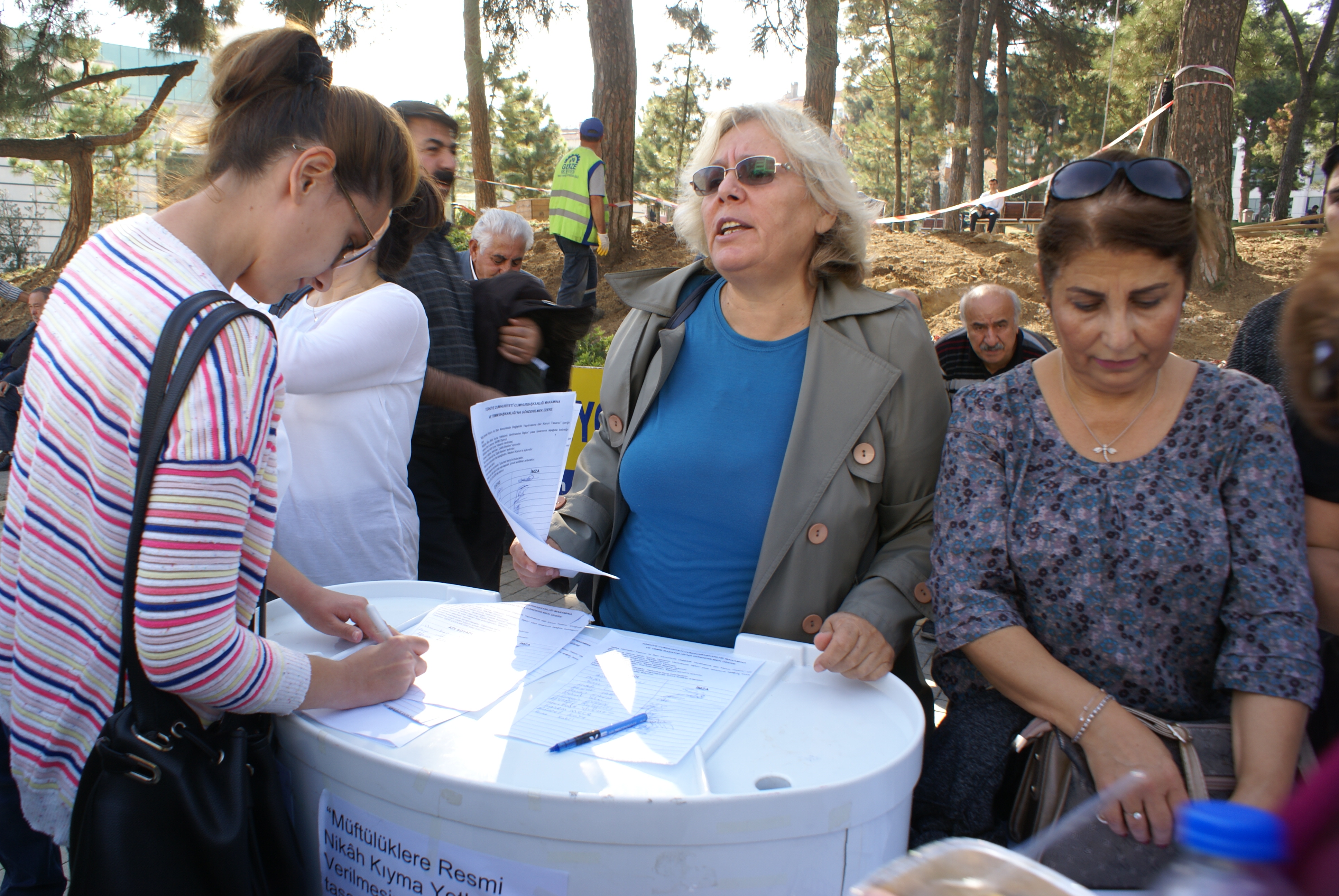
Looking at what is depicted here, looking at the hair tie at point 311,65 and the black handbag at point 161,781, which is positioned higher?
the hair tie at point 311,65

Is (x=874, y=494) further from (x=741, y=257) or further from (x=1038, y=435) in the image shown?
(x=741, y=257)

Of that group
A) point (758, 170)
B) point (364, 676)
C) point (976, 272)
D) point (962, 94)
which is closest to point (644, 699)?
point (364, 676)

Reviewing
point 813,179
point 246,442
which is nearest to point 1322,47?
point 813,179

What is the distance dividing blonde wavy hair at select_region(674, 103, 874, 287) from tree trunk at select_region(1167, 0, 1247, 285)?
7.00 metres

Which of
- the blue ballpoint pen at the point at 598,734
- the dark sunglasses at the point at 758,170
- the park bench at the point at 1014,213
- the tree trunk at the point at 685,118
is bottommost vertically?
the blue ballpoint pen at the point at 598,734

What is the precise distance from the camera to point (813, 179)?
1.98m

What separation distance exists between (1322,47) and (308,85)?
30326 mm

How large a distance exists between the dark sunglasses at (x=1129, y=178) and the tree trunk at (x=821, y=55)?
9649 millimetres

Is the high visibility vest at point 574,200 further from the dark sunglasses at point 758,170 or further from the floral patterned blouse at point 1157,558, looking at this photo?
the floral patterned blouse at point 1157,558

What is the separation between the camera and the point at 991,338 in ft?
15.6

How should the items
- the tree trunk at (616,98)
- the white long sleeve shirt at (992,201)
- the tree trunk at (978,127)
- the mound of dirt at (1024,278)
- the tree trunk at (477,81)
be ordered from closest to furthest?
the mound of dirt at (1024,278), the tree trunk at (616,98), the white long sleeve shirt at (992,201), the tree trunk at (477,81), the tree trunk at (978,127)

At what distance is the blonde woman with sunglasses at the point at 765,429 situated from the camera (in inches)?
67.7

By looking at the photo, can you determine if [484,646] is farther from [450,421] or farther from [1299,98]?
[1299,98]

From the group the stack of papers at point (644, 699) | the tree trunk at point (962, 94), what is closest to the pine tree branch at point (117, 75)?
the tree trunk at point (962, 94)
